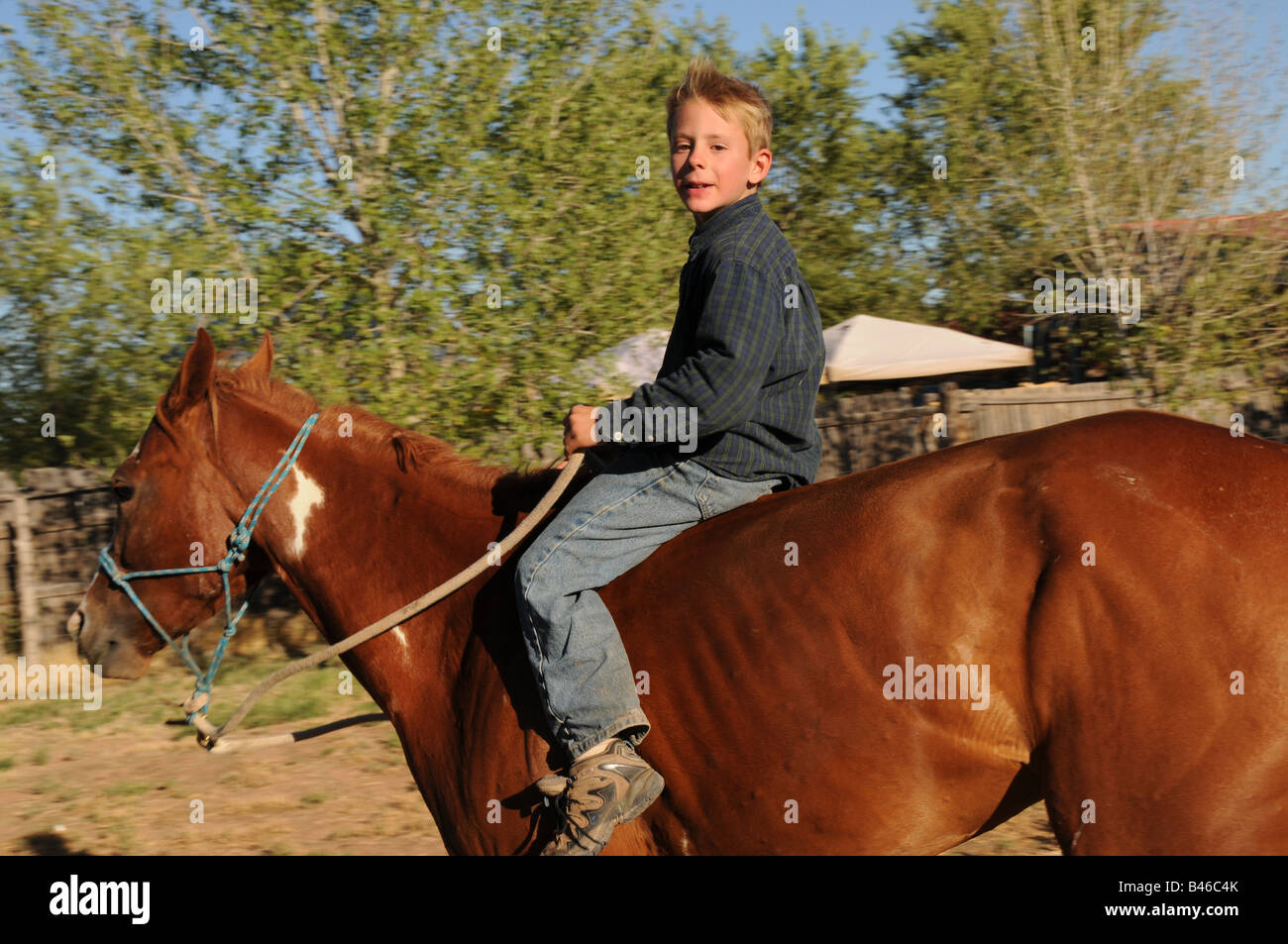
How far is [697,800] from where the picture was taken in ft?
9.25

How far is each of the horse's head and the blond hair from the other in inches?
70.4

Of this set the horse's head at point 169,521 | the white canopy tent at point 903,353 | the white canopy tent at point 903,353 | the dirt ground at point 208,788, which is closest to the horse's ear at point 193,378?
the horse's head at point 169,521

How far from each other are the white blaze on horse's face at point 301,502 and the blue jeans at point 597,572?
96 centimetres

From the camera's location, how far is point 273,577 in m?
10.4

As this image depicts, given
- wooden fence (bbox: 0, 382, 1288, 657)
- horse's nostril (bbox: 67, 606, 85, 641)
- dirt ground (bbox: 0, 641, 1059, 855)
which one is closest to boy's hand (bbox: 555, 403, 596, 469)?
horse's nostril (bbox: 67, 606, 85, 641)

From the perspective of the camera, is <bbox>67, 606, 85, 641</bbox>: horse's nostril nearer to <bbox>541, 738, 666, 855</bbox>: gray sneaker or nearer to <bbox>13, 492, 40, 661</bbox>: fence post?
<bbox>541, 738, 666, 855</bbox>: gray sneaker

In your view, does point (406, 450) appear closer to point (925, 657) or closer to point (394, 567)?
point (394, 567)

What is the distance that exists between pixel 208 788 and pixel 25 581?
5043 millimetres

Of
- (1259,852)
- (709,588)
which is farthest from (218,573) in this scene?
(1259,852)

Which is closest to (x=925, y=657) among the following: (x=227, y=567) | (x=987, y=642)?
(x=987, y=642)

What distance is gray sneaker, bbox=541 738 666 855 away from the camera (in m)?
2.73

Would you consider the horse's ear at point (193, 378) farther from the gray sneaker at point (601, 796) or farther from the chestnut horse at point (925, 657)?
the gray sneaker at point (601, 796)
